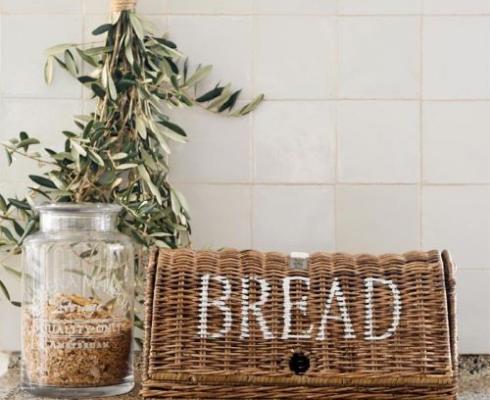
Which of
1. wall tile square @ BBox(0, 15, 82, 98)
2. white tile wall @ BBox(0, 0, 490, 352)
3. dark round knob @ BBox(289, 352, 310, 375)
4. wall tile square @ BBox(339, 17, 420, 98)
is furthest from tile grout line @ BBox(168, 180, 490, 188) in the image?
dark round knob @ BBox(289, 352, 310, 375)

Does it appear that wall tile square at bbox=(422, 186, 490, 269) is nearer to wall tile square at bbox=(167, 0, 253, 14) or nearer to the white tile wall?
the white tile wall

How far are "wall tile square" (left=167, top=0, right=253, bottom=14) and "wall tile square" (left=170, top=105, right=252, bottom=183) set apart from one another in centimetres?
17

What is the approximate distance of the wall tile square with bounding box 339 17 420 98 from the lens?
1570 mm

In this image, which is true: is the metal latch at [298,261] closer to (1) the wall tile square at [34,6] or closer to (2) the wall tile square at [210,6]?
(2) the wall tile square at [210,6]

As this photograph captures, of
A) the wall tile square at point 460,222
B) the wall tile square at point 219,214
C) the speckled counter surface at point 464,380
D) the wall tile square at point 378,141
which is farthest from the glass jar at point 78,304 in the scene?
the wall tile square at point 460,222

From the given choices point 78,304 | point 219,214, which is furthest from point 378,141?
point 78,304

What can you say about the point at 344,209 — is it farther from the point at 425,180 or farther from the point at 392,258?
the point at 392,258

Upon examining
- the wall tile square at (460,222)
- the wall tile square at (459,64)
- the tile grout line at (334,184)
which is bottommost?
the wall tile square at (460,222)

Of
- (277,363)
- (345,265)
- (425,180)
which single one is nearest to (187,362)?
(277,363)

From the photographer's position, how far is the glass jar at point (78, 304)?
1.35 meters

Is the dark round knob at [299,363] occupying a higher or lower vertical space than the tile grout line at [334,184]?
lower

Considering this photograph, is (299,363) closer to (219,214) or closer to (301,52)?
(219,214)

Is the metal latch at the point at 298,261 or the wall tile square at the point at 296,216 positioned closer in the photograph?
the metal latch at the point at 298,261

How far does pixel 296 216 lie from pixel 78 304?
0.41 meters
